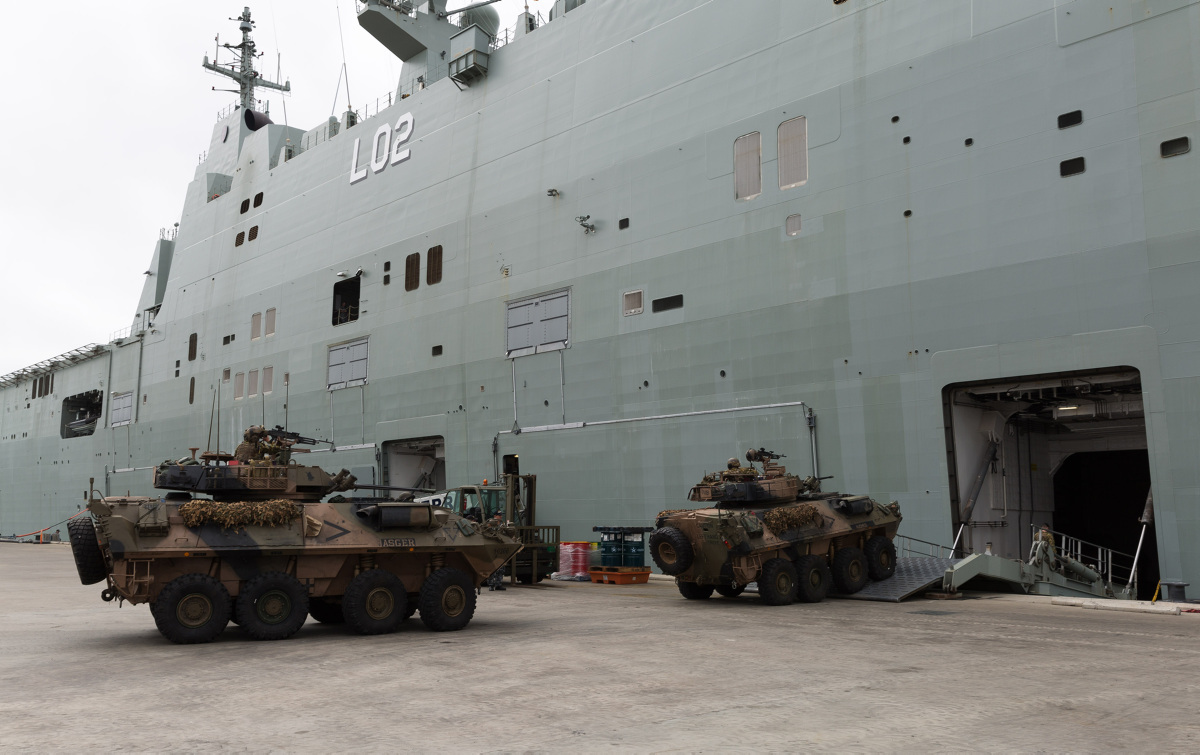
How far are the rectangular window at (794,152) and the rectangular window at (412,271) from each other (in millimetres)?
11600

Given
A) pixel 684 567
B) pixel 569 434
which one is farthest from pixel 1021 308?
pixel 569 434

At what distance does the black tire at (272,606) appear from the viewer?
11.0 meters

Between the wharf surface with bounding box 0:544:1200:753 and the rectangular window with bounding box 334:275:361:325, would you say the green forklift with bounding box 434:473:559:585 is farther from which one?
the rectangular window with bounding box 334:275:361:325

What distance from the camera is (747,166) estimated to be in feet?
62.3

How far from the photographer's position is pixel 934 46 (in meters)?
16.4

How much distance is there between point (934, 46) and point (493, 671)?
1366 centimetres

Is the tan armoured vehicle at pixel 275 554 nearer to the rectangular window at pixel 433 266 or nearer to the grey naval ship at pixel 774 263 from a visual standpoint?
the grey naval ship at pixel 774 263

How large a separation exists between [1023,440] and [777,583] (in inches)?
274

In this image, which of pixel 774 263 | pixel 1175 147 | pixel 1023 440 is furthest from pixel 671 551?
pixel 1175 147

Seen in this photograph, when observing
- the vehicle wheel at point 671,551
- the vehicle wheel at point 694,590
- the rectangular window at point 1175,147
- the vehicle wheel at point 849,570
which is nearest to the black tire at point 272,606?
the vehicle wheel at point 671,551

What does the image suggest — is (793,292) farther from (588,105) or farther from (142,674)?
(142,674)

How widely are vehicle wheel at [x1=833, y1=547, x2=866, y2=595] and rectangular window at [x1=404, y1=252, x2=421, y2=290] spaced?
49.9ft

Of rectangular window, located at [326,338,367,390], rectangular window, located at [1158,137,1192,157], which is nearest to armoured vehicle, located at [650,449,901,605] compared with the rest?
rectangular window, located at [1158,137,1192,157]

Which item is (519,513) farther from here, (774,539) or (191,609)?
(191,609)
